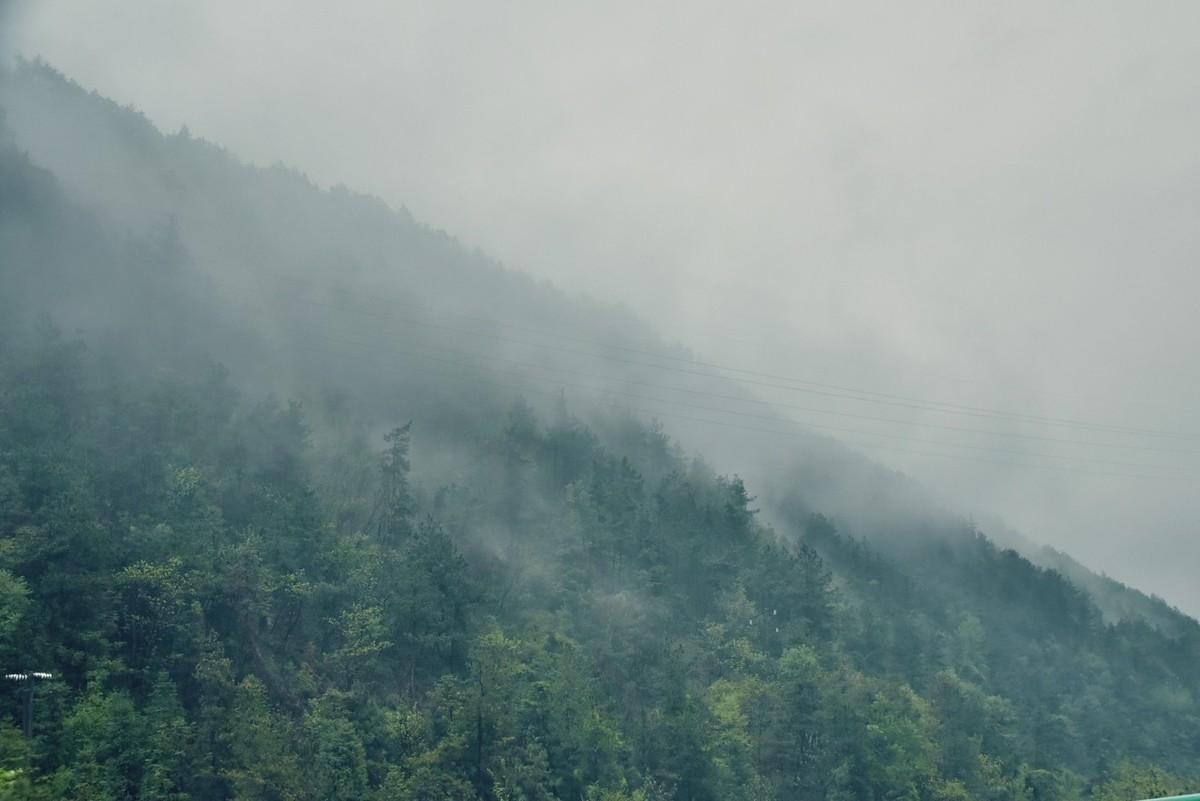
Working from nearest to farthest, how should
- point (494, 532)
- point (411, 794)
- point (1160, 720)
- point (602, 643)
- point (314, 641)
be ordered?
point (411, 794) → point (314, 641) → point (602, 643) → point (494, 532) → point (1160, 720)

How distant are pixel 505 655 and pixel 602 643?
56.5ft

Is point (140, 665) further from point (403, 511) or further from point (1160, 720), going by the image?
point (1160, 720)

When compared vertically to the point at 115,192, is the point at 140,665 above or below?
below

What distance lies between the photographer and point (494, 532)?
14325 cm

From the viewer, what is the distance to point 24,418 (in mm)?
100562

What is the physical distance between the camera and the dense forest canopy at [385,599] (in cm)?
8050

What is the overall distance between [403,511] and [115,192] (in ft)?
297

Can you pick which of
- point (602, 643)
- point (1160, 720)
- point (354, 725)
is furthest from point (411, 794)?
point (1160, 720)

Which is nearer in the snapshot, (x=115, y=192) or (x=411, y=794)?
(x=411, y=794)

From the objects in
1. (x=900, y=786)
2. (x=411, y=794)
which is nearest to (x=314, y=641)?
(x=411, y=794)

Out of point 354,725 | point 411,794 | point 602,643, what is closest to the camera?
point 411,794

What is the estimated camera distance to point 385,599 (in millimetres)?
104562

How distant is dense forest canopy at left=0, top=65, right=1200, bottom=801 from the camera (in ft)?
264

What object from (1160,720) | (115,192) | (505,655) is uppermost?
(115,192)
